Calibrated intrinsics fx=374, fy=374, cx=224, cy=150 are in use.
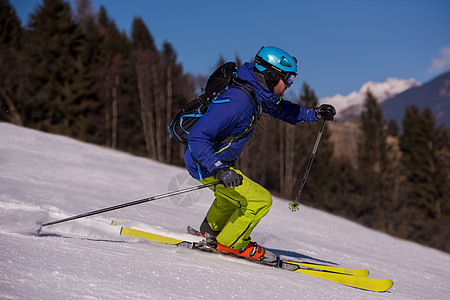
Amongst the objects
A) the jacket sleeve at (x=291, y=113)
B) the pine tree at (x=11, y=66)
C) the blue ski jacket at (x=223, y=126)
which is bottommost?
the blue ski jacket at (x=223, y=126)

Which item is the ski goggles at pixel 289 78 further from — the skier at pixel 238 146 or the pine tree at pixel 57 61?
the pine tree at pixel 57 61

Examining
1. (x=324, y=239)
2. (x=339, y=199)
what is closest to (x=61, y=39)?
(x=339, y=199)

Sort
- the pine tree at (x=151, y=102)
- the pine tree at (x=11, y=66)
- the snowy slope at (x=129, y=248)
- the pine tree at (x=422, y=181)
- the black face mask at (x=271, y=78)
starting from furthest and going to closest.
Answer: the pine tree at (x=422, y=181)
the pine tree at (x=151, y=102)
the pine tree at (x=11, y=66)
the black face mask at (x=271, y=78)
the snowy slope at (x=129, y=248)

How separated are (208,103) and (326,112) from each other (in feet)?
4.75

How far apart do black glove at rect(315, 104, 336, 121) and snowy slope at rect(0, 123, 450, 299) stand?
1493 millimetres

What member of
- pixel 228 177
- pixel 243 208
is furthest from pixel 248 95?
pixel 243 208

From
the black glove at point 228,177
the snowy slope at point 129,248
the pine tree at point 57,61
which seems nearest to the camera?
the snowy slope at point 129,248

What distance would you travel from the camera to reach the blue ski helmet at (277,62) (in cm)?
302

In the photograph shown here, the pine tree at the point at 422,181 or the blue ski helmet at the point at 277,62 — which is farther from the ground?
the pine tree at the point at 422,181

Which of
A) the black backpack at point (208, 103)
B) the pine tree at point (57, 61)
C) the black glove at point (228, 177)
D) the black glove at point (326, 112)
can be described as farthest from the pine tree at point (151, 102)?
→ the black glove at point (228, 177)

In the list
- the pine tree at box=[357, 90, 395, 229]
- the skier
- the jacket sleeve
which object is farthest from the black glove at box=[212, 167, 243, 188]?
the pine tree at box=[357, 90, 395, 229]

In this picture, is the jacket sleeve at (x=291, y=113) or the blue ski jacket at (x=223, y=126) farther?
the jacket sleeve at (x=291, y=113)

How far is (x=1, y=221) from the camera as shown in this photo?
3182mm

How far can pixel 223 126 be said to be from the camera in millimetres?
2775
